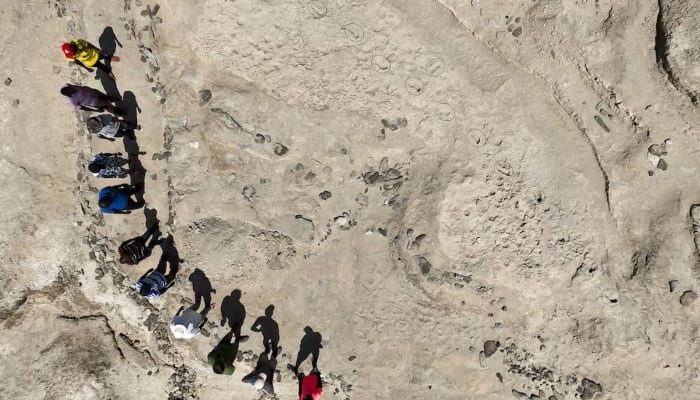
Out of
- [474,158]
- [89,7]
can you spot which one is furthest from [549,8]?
[89,7]

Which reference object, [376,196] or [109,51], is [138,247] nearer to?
[109,51]

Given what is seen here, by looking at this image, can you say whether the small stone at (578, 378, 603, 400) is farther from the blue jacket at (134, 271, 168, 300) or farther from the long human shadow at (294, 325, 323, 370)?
the blue jacket at (134, 271, 168, 300)

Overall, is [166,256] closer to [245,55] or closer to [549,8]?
[245,55]

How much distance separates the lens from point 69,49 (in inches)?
363

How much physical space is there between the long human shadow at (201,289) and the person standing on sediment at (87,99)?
167 inches

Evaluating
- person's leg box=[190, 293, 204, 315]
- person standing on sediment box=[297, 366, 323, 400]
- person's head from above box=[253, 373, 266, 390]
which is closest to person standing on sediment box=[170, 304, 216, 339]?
person's leg box=[190, 293, 204, 315]

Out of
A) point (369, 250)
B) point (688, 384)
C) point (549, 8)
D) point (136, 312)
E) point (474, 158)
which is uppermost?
point (549, 8)

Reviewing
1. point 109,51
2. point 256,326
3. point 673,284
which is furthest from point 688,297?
point 109,51

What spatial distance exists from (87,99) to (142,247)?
3.48 m

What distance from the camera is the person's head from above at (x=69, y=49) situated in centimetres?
912

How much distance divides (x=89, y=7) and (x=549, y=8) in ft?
34.7

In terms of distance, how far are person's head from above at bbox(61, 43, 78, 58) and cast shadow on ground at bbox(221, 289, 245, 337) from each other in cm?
625

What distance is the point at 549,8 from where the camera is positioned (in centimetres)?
962

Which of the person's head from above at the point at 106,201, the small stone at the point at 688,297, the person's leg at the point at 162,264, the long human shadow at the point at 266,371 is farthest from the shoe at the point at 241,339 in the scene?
the small stone at the point at 688,297
